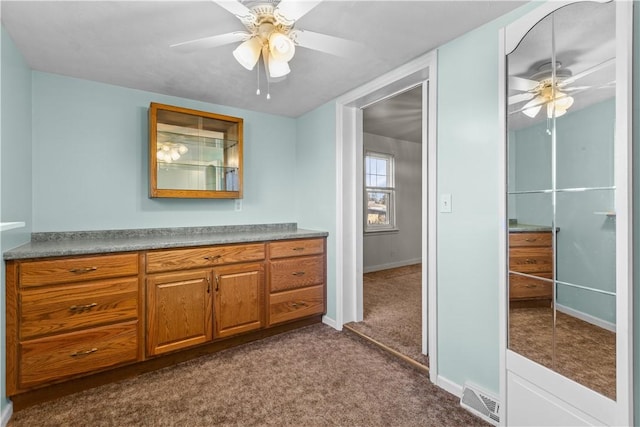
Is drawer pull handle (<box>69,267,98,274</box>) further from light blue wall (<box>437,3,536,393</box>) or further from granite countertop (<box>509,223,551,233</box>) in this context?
granite countertop (<box>509,223,551,233</box>)

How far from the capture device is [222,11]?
1.56 meters

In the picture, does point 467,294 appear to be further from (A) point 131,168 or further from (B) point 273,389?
(A) point 131,168

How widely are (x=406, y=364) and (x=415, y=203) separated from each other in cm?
409

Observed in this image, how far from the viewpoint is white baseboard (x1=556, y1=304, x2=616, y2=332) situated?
3.88ft

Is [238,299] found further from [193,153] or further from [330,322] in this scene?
[193,153]

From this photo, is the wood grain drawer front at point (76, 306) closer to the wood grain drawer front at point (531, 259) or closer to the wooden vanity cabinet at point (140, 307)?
the wooden vanity cabinet at point (140, 307)

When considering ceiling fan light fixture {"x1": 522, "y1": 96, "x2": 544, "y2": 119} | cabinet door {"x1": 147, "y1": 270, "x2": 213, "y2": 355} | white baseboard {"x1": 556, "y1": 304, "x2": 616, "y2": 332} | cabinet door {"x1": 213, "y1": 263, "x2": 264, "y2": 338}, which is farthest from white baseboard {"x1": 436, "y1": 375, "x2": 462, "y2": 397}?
cabinet door {"x1": 147, "y1": 270, "x2": 213, "y2": 355}

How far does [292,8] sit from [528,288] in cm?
175

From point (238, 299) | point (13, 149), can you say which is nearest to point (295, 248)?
point (238, 299)

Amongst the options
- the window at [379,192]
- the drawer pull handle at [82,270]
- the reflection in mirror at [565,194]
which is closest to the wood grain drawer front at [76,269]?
the drawer pull handle at [82,270]

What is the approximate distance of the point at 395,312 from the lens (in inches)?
125

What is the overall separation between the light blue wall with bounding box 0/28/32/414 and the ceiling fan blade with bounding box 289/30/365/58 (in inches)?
66.5

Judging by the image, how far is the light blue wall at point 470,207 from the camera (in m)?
1.67

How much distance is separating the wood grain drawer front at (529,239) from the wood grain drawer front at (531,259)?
25mm
